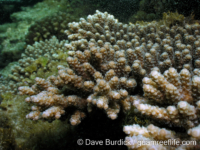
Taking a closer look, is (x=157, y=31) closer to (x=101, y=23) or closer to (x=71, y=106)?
(x=101, y=23)

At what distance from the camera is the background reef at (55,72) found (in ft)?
7.37

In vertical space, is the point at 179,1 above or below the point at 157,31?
above

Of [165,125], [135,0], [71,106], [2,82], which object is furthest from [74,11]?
[165,125]

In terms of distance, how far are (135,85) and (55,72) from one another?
2.86 m

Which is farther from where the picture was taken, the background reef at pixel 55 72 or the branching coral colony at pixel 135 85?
the background reef at pixel 55 72

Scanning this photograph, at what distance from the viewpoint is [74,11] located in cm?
920

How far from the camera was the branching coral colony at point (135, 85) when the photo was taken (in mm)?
1446

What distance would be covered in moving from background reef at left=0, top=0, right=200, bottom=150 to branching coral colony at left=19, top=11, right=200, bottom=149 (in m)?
0.16

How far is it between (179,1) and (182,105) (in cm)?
510

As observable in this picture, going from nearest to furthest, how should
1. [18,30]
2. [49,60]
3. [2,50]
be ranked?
[49,60] < [2,50] < [18,30]

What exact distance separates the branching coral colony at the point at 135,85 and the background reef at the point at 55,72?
16 centimetres

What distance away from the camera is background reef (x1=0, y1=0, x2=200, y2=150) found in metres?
2.25

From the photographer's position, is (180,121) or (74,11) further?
(74,11)

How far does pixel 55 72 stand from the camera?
4062 mm
